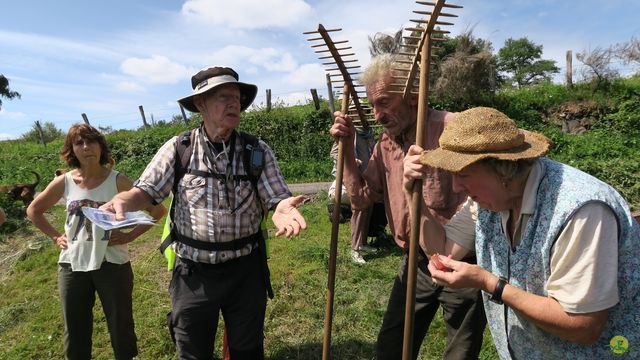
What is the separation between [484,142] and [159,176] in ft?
6.40

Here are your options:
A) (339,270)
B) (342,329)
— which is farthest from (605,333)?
(339,270)

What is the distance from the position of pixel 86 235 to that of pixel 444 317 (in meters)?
2.74

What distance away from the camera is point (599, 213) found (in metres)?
1.53

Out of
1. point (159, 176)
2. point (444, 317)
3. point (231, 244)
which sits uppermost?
point (159, 176)

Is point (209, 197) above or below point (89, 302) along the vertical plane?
above

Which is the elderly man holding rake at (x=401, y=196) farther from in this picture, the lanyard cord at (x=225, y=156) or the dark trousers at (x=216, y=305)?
the dark trousers at (x=216, y=305)

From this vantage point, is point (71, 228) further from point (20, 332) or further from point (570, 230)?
point (570, 230)

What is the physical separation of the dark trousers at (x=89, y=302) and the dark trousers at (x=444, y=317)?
2.05 meters

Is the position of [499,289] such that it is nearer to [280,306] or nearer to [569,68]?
[280,306]

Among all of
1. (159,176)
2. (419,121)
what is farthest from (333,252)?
(159,176)

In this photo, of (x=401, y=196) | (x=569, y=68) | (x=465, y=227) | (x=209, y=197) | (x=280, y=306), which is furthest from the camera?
(x=569, y=68)

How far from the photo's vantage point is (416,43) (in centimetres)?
246

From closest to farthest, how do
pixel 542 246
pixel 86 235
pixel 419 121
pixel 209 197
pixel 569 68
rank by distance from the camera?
1. pixel 542 246
2. pixel 419 121
3. pixel 209 197
4. pixel 86 235
5. pixel 569 68

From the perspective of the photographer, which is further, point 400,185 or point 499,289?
point 400,185
